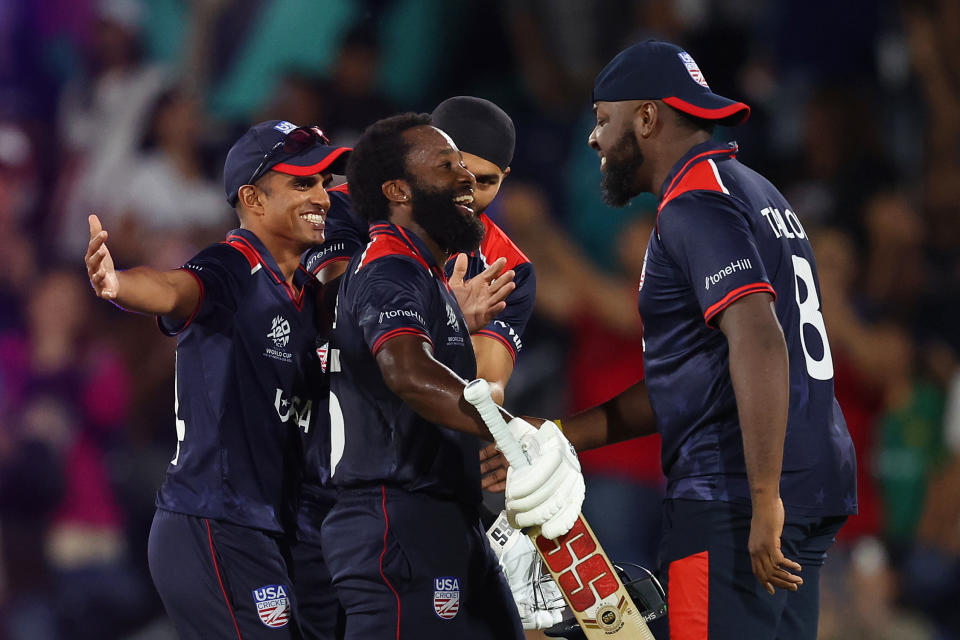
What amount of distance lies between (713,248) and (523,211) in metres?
4.55

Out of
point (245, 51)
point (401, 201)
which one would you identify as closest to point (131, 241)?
point (245, 51)

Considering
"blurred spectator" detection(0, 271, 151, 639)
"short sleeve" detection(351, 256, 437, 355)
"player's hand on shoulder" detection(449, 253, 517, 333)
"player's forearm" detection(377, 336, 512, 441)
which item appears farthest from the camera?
"blurred spectator" detection(0, 271, 151, 639)

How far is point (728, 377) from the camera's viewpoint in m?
3.23

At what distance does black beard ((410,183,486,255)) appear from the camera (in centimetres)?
356

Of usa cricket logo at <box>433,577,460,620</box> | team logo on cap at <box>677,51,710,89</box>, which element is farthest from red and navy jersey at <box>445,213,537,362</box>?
usa cricket logo at <box>433,577,460,620</box>

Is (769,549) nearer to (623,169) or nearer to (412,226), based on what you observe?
(623,169)

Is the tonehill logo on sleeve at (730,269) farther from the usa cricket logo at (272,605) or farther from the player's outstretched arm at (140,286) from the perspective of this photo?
the usa cricket logo at (272,605)

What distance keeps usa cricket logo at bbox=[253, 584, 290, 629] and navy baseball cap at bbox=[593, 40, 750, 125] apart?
178 cm

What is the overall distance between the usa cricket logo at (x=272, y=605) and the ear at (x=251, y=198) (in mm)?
1229

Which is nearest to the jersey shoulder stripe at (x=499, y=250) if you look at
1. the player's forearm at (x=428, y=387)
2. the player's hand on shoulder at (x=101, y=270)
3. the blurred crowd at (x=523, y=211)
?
the player's forearm at (x=428, y=387)

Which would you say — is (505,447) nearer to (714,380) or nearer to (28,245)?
(714,380)

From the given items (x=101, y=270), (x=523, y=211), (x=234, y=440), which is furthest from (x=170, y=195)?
(x=101, y=270)

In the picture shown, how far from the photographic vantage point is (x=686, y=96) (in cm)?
344

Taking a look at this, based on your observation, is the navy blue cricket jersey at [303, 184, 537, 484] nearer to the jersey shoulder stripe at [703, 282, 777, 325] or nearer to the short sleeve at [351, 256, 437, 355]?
the short sleeve at [351, 256, 437, 355]
